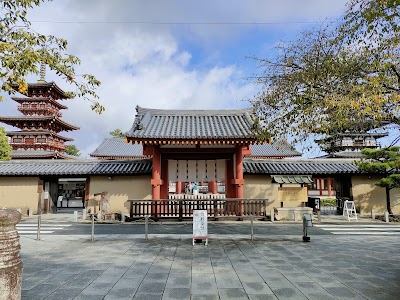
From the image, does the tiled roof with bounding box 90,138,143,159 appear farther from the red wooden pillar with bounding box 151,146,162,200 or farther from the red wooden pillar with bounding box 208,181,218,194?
the red wooden pillar with bounding box 151,146,162,200

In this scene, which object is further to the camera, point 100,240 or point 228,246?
point 100,240

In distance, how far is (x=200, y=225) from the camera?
792cm

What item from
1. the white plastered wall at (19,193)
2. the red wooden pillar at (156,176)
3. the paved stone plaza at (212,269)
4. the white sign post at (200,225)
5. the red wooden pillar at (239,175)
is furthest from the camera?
the white plastered wall at (19,193)

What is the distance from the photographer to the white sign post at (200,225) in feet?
25.6

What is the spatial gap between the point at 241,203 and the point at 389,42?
Answer: 9775mm

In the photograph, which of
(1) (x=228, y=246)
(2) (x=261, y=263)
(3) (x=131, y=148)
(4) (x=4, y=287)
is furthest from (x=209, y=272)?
(3) (x=131, y=148)

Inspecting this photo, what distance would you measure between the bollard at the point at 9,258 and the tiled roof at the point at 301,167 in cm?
1269

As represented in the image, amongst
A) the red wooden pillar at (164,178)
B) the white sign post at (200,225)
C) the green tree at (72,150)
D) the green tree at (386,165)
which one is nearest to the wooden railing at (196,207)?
the red wooden pillar at (164,178)

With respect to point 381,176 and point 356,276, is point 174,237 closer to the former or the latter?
point 356,276

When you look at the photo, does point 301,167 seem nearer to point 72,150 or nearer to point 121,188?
point 121,188

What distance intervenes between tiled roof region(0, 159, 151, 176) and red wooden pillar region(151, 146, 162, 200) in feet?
4.86

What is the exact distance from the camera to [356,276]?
5035mm

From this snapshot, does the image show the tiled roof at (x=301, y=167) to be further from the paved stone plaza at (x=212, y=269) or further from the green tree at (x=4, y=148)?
the green tree at (x=4, y=148)

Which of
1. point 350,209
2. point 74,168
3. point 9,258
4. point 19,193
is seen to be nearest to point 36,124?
point 19,193
